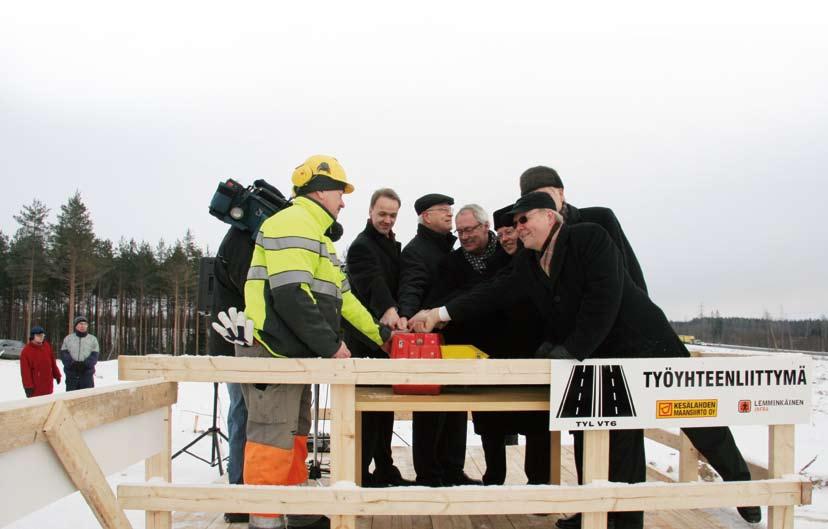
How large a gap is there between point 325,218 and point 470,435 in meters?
7.13

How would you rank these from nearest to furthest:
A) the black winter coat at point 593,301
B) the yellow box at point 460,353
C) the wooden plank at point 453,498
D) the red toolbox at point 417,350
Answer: the wooden plank at point 453,498 → the black winter coat at point 593,301 → the red toolbox at point 417,350 → the yellow box at point 460,353

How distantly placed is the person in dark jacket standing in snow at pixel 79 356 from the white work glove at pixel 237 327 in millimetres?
9273

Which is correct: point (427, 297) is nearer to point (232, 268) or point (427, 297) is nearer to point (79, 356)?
point (232, 268)

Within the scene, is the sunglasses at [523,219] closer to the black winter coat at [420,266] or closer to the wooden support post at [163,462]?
the black winter coat at [420,266]

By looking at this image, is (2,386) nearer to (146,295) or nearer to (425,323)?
(425,323)

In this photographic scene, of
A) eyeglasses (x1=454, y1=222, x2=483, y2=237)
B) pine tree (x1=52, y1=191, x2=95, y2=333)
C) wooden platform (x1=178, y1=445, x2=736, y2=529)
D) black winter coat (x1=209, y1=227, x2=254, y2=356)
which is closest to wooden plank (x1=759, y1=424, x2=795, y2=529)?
wooden platform (x1=178, y1=445, x2=736, y2=529)

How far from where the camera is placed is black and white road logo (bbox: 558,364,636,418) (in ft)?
9.80

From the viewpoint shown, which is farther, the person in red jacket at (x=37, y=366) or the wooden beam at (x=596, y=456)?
the person in red jacket at (x=37, y=366)

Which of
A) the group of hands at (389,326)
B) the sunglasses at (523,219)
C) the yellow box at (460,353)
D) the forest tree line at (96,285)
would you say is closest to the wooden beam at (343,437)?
the group of hands at (389,326)

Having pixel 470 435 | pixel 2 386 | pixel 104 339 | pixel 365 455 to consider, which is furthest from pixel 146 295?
pixel 365 455

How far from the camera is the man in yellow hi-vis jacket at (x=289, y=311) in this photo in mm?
2961

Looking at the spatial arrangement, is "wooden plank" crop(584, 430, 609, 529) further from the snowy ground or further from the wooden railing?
the snowy ground

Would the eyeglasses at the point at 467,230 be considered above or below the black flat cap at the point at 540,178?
below

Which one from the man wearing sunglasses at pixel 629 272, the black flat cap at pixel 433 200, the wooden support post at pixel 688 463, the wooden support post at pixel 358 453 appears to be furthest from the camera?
the black flat cap at pixel 433 200
